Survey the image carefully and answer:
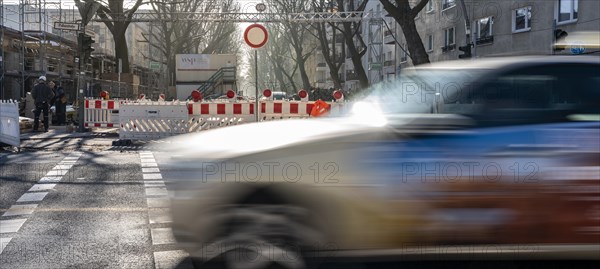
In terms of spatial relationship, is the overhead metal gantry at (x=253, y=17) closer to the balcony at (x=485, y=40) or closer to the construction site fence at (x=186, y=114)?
the balcony at (x=485, y=40)

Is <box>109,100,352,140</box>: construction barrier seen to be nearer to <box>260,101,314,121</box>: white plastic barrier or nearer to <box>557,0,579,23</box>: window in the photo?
<box>260,101,314,121</box>: white plastic barrier

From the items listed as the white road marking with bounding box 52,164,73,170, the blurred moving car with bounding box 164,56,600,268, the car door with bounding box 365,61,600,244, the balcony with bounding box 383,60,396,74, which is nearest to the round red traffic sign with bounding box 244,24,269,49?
the white road marking with bounding box 52,164,73,170

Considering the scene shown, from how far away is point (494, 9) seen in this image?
32.7 m

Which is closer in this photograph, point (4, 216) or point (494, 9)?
point (4, 216)

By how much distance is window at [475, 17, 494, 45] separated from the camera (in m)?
33.1

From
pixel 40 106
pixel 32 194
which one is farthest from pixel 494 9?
pixel 32 194

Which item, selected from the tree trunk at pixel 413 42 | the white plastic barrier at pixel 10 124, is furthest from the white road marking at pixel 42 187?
the tree trunk at pixel 413 42

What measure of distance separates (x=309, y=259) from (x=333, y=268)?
0.19 meters

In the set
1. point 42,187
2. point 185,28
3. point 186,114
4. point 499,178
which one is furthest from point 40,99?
point 185,28

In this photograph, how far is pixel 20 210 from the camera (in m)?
7.40

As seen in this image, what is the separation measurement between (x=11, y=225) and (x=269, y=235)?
3.79 meters

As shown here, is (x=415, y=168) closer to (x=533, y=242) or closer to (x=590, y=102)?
(x=533, y=242)

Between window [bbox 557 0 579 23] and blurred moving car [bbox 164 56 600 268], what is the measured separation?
23.7 meters

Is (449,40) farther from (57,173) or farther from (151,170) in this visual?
(57,173)
